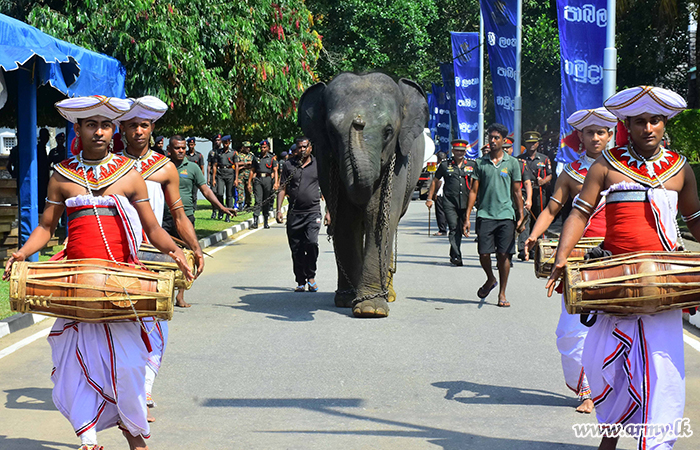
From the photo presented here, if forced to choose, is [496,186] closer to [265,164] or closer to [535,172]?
[535,172]

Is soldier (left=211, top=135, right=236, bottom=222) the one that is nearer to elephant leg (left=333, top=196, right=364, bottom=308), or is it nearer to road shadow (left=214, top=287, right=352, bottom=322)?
road shadow (left=214, top=287, right=352, bottom=322)

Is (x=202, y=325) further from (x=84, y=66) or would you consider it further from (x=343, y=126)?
(x=84, y=66)

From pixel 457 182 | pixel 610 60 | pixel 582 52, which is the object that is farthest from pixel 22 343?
pixel 582 52

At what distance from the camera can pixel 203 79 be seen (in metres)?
16.5

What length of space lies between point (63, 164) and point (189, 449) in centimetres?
176

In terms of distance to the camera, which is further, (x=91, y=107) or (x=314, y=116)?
(x=314, y=116)

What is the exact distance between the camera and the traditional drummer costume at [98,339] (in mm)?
4836

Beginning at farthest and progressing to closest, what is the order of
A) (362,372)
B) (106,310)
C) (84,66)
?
(84,66) < (362,372) < (106,310)

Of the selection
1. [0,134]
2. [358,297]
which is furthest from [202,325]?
[0,134]

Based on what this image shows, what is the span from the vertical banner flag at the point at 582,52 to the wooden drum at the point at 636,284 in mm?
9184

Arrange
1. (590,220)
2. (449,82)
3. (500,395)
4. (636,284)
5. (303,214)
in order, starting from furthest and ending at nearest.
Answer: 1. (449,82)
2. (303,214)
3. (500,395)
4. (590,220)
5. (636,284)

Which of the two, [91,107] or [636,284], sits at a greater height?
[91,107]

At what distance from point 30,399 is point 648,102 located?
451 centimetres

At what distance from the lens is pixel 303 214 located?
1162 centimetres
